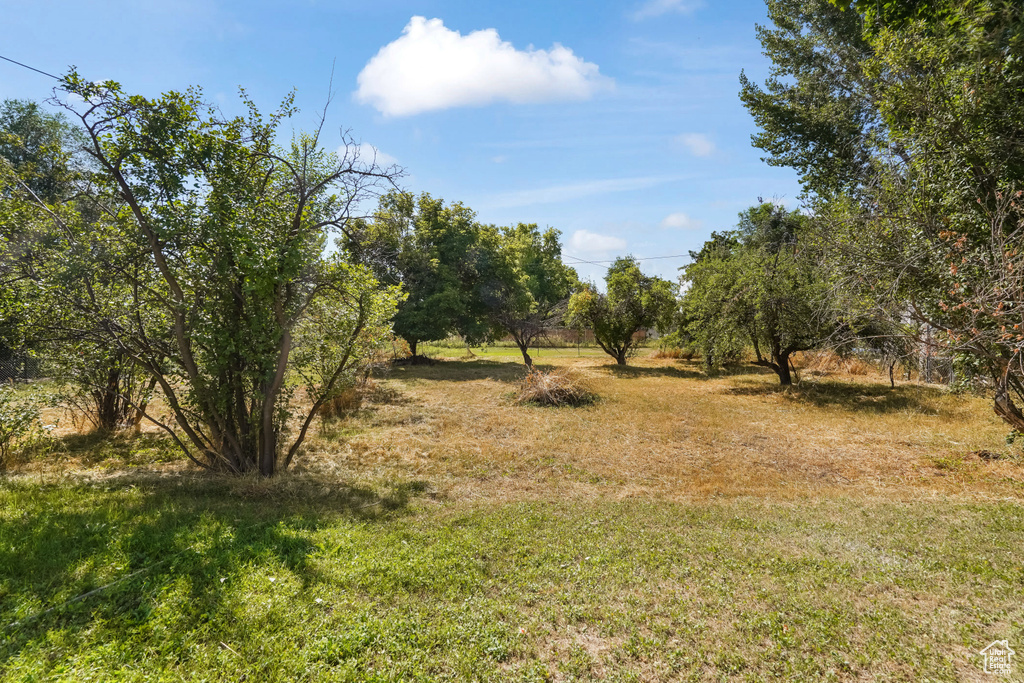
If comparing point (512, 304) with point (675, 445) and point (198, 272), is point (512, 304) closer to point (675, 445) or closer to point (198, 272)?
point (675, 445)

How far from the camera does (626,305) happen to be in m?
25.4

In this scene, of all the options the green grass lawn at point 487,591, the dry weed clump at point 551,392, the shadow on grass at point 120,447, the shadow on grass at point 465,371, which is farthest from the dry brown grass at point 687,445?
the shadow on grass at point 465,371

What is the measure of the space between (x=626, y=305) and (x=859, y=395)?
11.3 m

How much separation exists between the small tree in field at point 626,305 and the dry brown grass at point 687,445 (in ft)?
28.4

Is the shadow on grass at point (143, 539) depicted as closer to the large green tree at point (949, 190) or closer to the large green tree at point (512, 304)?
the large green tree at point (949, 190)

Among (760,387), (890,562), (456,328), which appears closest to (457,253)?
(456,328)

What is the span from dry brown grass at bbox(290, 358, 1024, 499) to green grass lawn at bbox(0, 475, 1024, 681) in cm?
146

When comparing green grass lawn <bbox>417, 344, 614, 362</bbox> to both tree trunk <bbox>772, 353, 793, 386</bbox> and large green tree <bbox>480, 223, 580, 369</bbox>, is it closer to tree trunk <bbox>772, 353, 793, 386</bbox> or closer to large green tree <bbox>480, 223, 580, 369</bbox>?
large green tree <bbox>480, 223, 580, 369</bbox>

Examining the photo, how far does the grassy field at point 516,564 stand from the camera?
3.43m

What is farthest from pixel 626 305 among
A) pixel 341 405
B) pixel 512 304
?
pixel 341 405

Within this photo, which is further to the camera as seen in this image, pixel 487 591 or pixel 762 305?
pixel 762 305

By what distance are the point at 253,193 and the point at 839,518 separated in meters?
8.93

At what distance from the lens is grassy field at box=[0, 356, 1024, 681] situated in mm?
3432

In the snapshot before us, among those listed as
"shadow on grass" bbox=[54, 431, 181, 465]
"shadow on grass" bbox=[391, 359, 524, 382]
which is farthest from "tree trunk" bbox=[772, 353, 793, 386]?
"shadow on grass" bbox=[54, 431, 181, 465]
